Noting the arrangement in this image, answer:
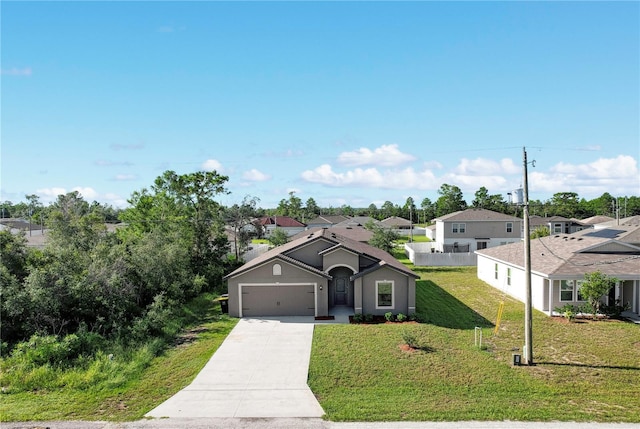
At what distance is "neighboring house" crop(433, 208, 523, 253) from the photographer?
4522cm

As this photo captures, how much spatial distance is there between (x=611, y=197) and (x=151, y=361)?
114171 mm

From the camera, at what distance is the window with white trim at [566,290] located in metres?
21.3

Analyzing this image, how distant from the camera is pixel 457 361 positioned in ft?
47.4

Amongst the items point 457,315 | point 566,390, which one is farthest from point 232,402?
point 457,315

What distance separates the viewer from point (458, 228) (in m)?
45.7

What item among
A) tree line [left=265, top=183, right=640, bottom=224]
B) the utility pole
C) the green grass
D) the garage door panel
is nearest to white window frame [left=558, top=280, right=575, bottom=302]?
the utility pole

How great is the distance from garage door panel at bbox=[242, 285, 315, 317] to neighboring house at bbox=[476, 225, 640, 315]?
11876 millimetres

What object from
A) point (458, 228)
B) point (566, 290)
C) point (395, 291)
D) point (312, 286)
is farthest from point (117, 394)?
point (458, 228)

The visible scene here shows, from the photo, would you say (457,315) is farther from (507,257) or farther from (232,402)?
(232,402)

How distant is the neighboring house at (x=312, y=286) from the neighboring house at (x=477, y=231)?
25.7 m

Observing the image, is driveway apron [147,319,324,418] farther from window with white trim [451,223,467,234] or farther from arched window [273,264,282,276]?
window with white trim [451,223,467,234]

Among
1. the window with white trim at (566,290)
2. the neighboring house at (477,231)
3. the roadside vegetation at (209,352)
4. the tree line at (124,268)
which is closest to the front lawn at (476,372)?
the roadside vegetation at (209,352)

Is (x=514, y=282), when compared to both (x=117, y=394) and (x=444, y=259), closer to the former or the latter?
(x=444, y=259)

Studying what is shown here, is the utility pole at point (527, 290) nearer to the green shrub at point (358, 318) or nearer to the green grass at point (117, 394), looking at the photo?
the green shrub at point (358, 318)
